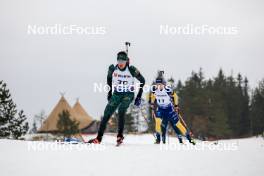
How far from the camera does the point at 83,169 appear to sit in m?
6.75

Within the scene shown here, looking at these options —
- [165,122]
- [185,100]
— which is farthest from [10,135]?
[185,100]

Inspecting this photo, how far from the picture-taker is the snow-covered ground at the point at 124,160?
673 cm

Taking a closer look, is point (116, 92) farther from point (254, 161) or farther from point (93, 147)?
point (254, 161)

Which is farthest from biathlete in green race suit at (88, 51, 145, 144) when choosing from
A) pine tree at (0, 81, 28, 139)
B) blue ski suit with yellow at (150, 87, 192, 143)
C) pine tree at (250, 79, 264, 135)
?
pine tree at (250, 79, 264, 135)

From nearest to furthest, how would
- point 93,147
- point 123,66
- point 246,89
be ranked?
point 93,147 < point 123,66 < point 246,89

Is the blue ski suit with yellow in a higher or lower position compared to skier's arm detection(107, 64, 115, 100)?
lower

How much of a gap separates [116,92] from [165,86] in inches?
75.9


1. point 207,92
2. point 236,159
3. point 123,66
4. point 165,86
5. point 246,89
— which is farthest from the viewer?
point 246,89

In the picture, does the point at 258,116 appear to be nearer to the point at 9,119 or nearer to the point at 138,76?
the point at 9,119

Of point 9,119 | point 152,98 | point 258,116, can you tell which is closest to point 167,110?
point 152,98

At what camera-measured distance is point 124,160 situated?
7.32 m

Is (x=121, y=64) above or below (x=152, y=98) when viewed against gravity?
above

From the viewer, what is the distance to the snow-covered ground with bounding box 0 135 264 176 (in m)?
6.73

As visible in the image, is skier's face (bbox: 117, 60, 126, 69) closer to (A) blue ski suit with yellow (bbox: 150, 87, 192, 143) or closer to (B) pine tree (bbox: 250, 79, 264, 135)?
(A) blue ski suit with yellow (bbox: 150, 87, 192, 143)
